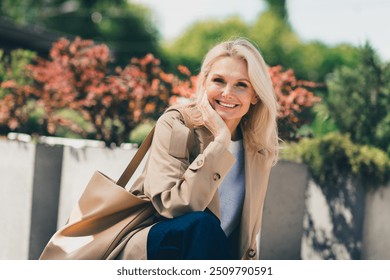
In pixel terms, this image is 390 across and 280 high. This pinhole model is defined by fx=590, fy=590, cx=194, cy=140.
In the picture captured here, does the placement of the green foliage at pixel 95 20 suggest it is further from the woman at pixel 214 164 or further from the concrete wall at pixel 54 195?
the woman at pixel 214 164

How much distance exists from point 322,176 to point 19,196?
2.47 meters

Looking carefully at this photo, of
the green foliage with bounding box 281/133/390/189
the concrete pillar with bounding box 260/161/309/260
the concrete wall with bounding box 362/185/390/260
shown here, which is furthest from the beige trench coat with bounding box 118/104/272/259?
the concrete wall with bounding box 362/185/390/260

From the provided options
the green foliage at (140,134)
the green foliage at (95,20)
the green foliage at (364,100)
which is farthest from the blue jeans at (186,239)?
the green foliage at (95,20)

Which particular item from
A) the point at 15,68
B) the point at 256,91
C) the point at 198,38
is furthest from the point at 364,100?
the point at 198,38

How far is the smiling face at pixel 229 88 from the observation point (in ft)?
9.23

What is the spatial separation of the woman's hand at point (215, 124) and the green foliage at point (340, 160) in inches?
77.0

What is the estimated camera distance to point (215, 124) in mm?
2732

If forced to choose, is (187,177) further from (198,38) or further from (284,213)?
(198,38)

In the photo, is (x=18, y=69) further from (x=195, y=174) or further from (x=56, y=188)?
(x=195, y=174)

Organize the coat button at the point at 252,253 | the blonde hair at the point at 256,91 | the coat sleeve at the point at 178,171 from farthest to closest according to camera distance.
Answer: the coat button at the point at 252,253
the blonde hair at the point at 256,91
the coat sleeve at the point at 178,171

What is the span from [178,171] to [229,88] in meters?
0.52

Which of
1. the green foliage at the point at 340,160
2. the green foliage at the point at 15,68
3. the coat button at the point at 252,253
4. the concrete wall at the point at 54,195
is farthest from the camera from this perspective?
the green foliage at the point at 15,68

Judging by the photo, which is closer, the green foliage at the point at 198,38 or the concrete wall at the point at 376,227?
the concrete wall at the point at 376,227

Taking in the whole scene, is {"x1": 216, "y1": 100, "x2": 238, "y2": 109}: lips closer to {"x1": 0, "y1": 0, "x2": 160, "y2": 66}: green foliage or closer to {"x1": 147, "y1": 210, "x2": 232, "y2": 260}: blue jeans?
{"x1": 147, "y1": 210, "x2": 232, "y2": 260}: blue jeans
